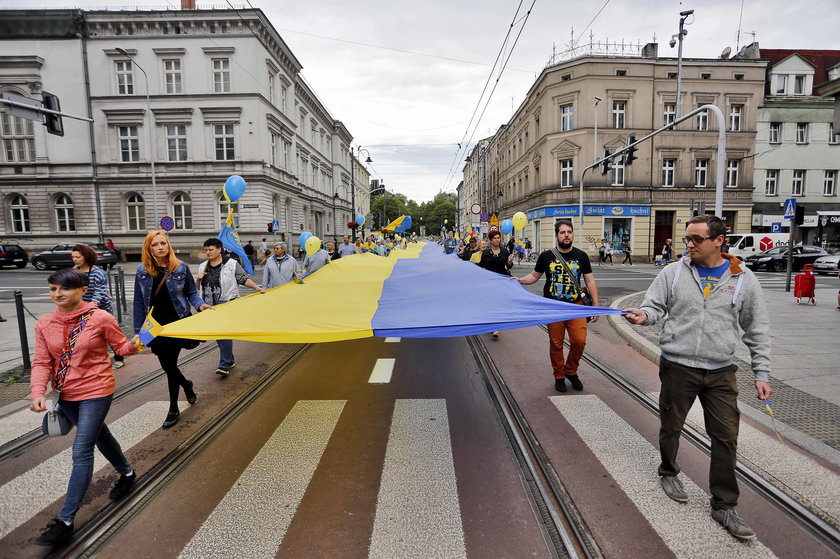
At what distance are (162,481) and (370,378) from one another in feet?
9.81

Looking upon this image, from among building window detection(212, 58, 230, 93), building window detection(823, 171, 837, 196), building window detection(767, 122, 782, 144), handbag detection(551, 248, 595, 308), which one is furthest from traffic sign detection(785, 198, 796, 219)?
building window detection(212, 58, 230, 93)

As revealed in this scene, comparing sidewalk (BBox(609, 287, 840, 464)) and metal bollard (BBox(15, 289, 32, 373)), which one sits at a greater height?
metal bollard (BBox(15, 289, 32, 373))

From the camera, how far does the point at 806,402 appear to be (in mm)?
5008

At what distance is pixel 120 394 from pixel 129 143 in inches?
1361

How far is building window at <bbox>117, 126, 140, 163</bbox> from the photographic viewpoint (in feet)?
105

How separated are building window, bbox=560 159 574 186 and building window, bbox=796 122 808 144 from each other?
724 inches

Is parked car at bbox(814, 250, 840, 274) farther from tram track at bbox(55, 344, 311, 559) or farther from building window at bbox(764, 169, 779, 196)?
tram track at bbox(55, 344, 311, 559)

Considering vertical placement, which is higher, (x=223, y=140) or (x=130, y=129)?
(x=130, y=129)

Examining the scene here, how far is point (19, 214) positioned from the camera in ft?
107

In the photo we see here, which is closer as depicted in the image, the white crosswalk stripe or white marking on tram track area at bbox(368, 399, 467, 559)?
white marking on tram track area at bbox(368, 399, 467, 559)

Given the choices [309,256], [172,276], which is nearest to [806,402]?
[172,276]

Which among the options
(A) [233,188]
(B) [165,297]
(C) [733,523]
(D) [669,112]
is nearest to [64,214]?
(A) [233,188]

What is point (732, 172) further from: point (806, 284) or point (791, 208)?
point (806, 284)

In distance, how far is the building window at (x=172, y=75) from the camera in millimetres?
31547
